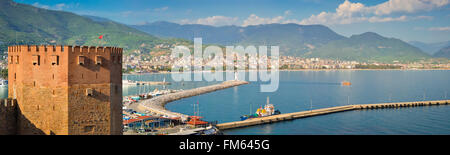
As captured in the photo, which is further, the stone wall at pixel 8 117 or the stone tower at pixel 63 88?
the stone wall at pixel 8 117

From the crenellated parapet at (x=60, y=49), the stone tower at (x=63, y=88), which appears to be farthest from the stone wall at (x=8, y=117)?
the crenellated parapet at (x=60, y=49)

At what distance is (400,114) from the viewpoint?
4619 centimetres

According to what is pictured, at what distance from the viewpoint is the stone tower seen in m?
8.81

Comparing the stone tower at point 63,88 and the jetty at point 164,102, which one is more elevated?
the stone tower at point 63,88

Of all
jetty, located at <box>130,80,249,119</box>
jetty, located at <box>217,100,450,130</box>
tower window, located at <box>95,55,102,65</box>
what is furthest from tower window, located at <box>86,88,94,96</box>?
jetty, located at <box>217,100,450,130</box>

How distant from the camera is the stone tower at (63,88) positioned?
8.81 m

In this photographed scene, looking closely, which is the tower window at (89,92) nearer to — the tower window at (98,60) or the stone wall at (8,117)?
the tower window at (98,60)

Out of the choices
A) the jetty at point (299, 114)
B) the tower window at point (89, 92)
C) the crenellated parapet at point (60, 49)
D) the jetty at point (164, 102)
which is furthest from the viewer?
the jetty at point (164, 102)

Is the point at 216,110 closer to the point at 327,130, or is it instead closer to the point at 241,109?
the point at 241,109

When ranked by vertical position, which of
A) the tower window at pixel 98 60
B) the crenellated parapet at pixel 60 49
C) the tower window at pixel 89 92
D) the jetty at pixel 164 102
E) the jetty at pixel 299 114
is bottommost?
the jetty at pixel 299 114

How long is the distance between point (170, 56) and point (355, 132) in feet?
526

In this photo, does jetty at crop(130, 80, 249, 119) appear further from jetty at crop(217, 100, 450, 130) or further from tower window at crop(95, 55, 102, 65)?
tower window at crop(95, 55, 102, 65)

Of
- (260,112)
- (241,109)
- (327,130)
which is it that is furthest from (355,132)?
(241,109)

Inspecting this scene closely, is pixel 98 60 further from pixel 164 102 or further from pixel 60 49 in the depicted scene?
pixel 164 102
